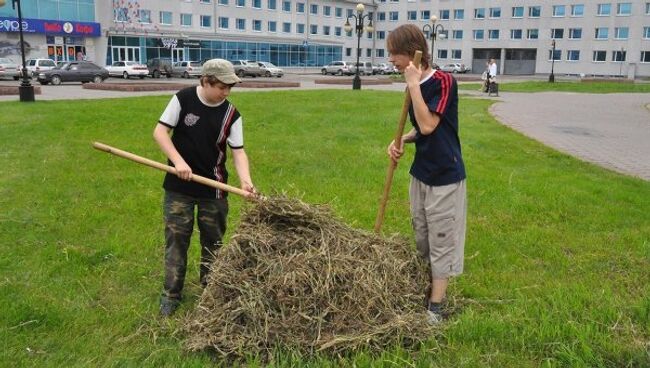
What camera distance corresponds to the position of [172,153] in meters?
3.51

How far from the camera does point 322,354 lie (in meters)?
3.16

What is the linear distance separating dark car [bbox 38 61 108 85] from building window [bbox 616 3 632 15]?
57165 mm

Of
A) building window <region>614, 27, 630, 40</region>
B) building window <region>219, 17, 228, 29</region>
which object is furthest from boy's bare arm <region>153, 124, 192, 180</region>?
building window <region>614, 27, 630, 40</region>

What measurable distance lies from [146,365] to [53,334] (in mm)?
752

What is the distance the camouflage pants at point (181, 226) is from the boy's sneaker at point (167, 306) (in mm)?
27

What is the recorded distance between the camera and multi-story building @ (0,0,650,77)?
52250 millimetres

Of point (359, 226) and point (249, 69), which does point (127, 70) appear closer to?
point (249, 69)

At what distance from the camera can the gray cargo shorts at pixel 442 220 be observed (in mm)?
3432

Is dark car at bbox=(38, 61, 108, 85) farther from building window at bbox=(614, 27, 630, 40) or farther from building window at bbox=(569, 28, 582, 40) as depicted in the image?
building window at bbox=(614, 27, 630, 40)

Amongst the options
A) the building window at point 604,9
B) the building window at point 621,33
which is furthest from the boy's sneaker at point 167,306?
the building window at point 604,9

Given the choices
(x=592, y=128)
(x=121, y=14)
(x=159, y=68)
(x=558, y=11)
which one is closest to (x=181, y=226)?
(x=592, y=128)

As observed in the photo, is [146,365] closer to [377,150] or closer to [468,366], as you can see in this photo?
[468,366]

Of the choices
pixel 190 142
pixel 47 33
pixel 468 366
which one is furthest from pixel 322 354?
pixel 47 33

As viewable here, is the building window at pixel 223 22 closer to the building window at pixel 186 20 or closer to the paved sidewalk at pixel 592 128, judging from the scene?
the building window at pixel 186 20
